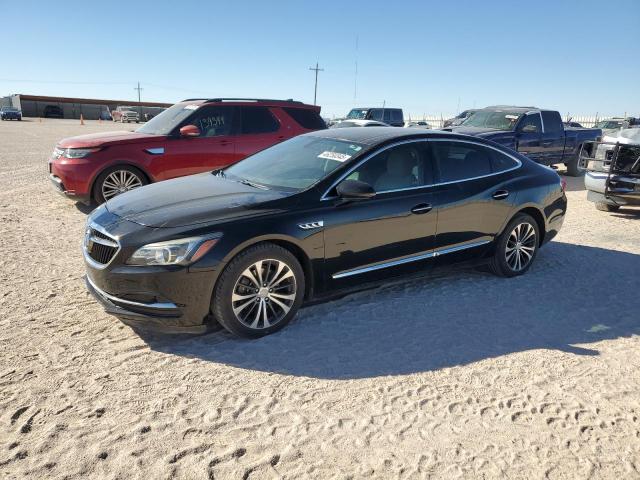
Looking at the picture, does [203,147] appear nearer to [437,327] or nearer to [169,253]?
[169,253]

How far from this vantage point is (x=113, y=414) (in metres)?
2.88

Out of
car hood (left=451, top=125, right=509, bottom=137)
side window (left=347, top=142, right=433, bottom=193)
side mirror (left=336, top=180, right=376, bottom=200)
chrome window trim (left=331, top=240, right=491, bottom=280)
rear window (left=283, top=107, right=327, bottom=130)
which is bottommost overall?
chrome window trim (left=331, top=240, right=491, bottom=280)

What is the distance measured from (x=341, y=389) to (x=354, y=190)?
1.57 m

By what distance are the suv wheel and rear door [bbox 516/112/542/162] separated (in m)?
8.74

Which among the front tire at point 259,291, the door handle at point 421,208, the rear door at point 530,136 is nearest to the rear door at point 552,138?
the rear door at point 530,136

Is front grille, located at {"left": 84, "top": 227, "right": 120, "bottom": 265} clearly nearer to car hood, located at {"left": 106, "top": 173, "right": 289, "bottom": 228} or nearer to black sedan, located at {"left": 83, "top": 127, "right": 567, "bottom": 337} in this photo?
black sedan, located at {"left": 83, "top": 127, "right": 567, "bottom": 337}

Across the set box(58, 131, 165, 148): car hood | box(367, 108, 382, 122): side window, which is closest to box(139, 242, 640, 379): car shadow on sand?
box(58, 131, 165, 148): car hood

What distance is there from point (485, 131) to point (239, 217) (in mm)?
9663

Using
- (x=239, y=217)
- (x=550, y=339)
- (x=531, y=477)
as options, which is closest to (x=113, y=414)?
(x=239, y=217)

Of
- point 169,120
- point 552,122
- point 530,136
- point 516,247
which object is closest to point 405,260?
point 516,247

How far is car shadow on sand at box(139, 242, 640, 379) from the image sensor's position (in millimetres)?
3607

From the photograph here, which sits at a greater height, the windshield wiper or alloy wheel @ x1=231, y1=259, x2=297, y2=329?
the windshield wiper

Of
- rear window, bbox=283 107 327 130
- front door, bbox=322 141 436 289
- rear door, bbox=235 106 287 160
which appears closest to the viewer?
front door, bbox=322 141 436 289

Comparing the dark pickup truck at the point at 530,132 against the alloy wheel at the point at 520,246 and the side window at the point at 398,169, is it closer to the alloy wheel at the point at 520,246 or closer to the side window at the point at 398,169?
the alloy wheel at the point at 520,246
